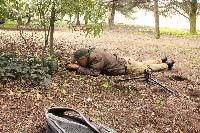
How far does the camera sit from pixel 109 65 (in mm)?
10820

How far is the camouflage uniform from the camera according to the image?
10328mm

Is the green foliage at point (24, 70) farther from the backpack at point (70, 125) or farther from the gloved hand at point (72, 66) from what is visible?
the backpack at point (70, 125)

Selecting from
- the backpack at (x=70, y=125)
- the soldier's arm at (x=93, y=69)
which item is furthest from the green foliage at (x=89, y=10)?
the backpack at (x=70, y=125)

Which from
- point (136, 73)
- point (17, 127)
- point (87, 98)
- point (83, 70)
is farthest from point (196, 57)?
point (17, 127)

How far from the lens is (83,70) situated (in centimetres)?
1030

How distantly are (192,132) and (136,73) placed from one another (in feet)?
12.9

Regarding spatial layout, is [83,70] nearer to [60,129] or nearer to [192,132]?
[192,132]

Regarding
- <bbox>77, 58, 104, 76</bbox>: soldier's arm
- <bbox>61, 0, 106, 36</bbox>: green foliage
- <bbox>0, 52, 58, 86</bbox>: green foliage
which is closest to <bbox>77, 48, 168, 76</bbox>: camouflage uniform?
<bbox>77, 58, 104, 76</bbox>: soldier's arm

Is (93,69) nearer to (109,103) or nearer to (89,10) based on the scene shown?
(89,10)

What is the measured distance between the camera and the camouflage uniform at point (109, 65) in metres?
10.3

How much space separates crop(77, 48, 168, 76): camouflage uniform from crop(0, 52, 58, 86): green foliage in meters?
1.19

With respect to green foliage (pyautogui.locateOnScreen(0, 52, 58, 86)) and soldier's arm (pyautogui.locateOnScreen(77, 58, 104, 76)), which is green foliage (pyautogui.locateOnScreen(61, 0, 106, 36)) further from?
green foliage (pyautogui.locateOnScreen(0, 52, 58, 86))

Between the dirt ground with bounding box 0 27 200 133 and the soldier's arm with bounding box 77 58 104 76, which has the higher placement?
the soldier's arm with bounding box 77 58 104 76

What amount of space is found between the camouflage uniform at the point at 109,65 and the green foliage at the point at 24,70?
1191 mm
